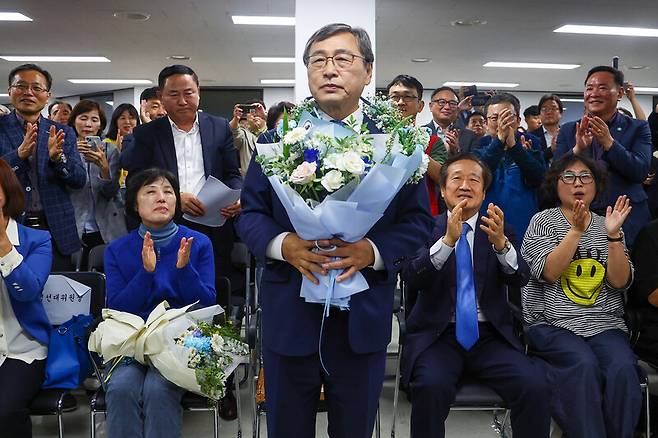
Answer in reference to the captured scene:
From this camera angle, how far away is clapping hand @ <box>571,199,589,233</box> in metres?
2.61

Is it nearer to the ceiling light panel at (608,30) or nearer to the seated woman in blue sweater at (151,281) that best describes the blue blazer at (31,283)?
the seated woman in blue sweater at (151,281)

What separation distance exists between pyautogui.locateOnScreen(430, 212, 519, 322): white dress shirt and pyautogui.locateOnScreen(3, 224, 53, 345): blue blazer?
5.33 feet

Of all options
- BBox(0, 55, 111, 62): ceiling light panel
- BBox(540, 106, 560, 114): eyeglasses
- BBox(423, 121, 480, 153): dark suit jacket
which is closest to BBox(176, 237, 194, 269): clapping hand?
BBox(423, 121, 480, 153): dark suit jacket

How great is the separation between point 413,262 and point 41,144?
224 cm

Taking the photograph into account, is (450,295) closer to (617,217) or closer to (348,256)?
(617,217)

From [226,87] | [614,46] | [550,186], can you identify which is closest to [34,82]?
[550,186]

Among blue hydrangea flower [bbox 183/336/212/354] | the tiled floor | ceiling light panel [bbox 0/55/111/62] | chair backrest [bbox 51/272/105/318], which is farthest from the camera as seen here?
ceiling light panel [bbox 0/55/111/62]

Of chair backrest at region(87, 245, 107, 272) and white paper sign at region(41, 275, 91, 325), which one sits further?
chair backrest at region(87, 245, 107, 272)

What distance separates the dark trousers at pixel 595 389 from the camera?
99.1 inches

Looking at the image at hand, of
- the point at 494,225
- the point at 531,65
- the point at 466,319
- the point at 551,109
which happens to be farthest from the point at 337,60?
the point at 531,65

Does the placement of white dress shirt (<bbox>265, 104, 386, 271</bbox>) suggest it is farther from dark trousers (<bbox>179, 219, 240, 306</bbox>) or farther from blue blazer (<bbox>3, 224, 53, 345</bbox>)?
dark trousers (<bbox>179, 219, 240, 306</bbox>)

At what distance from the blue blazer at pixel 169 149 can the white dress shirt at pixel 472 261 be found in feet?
4.33

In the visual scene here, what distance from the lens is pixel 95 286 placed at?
2742 mm

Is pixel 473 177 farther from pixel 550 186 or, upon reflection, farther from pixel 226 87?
pixel 226 87
